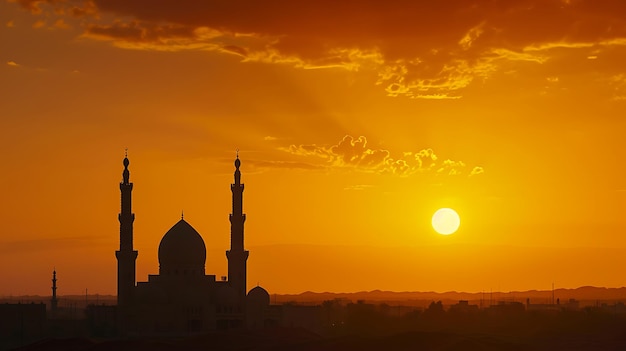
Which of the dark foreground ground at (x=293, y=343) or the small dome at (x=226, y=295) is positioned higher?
the small dome at (x=226, y=295)

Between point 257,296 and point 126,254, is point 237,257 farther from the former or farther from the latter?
point 126,254

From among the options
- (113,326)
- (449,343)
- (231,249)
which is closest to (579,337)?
(449,343)

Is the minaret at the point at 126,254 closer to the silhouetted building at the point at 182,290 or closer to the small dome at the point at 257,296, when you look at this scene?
the silhouetted building at the point at 182,290

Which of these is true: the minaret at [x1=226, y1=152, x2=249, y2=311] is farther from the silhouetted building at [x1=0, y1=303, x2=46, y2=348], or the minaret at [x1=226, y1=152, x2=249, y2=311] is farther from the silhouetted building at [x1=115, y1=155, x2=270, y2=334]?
the silhouetted building at [x1=0, y1=303, x2=46, y2=348]

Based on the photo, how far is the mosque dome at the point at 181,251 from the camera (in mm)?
94938

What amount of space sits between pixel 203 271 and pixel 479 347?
86.7 ft

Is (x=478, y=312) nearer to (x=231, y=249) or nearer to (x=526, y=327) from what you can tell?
(x=526, y=327)

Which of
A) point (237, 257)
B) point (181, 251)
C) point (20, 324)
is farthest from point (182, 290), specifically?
point (20, 324)

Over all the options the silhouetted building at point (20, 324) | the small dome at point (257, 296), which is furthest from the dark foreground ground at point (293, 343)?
the silhouetted building at point (20, 324)

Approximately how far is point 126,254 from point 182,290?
525 centimetres

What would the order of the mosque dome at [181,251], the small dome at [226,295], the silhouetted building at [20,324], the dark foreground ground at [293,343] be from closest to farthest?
the dark foreground ground at [293,343] → the silhouetted building at [20,324] → the mosque dome at [181,251] → the small dome at [226,295]

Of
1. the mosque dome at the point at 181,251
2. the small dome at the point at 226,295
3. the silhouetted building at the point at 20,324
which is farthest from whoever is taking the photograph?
the small dome at the point at 226,295

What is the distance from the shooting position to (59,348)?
80500 mm

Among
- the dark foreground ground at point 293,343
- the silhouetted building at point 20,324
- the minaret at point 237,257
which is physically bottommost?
the dark foreground ground at point 293,343
